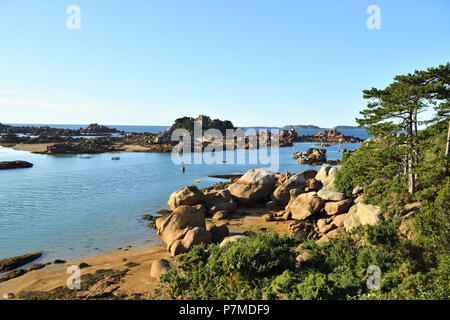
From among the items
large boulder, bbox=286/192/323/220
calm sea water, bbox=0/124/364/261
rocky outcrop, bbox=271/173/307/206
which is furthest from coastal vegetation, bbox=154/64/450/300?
calm sea water, bbox=0/124/364/261

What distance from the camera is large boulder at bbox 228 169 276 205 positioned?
30.1 meters

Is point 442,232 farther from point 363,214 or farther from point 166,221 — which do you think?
point 166,221

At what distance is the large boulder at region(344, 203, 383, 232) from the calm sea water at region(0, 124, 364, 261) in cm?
1446

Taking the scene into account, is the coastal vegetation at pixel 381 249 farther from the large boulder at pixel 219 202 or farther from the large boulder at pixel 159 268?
the large boulder at pixel 219 202

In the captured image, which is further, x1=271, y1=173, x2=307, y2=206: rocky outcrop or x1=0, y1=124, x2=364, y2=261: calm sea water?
x1=271, y1=173, x2=307, y2=206: rocky outcrop

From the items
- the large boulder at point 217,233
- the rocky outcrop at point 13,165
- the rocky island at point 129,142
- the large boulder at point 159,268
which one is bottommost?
the large boulder at point 159,268

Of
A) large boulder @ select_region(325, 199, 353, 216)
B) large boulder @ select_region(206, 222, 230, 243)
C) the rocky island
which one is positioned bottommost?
large boulder @ select_region(206, 222, 230, 243)

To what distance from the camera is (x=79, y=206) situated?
30656 millimetres

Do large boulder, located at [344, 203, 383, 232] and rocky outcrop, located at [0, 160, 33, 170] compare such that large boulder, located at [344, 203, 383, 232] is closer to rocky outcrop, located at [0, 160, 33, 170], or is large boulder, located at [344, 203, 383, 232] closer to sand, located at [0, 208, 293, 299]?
sand, located at [0, 208, 293, 299]

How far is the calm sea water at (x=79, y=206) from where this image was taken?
68.4 feet

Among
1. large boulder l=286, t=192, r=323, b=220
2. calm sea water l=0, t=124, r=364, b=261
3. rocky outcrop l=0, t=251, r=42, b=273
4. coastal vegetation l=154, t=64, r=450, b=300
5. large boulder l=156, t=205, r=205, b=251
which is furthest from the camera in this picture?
large boulder l=286, t=192, r=323, b=220

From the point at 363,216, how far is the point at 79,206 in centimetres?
2834

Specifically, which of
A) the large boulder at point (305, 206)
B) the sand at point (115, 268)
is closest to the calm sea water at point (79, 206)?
the sand at point (115, 268)

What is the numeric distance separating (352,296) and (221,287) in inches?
186
